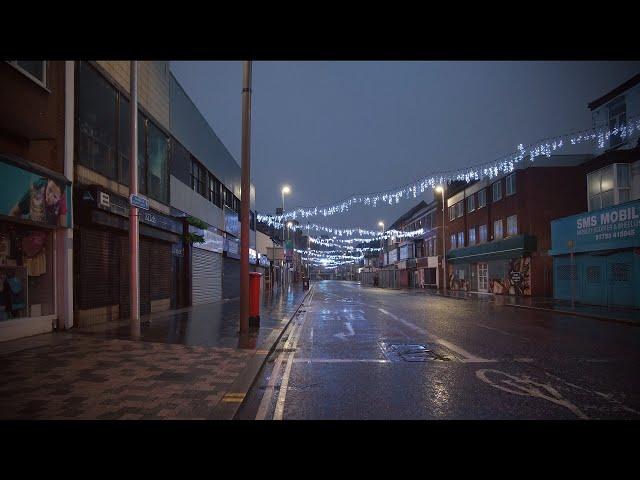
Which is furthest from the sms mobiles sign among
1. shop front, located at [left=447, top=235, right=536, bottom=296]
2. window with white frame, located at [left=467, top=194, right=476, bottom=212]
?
window with white frame, located at [left=467, top=194, right=476, bottom=212]

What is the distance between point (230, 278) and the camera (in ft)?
99.5

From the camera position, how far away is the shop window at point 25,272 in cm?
1020

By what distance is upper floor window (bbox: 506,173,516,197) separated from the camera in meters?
34.2

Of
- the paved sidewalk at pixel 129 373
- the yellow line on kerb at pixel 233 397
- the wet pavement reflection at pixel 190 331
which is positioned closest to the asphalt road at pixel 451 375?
the yellow line on kerb at pixel 233 397

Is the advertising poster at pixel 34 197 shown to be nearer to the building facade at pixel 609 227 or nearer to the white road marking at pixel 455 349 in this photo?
the white road marking at pixel 455 349

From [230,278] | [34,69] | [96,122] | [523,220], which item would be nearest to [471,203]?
[523,220]

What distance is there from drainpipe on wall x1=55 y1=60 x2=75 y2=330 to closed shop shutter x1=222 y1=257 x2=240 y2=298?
16673 millimetres

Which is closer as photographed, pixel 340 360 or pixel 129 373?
pixel 129 373

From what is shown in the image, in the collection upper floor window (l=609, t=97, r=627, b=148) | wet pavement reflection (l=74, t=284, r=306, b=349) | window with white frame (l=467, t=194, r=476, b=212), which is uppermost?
upper floor window (l=609, t=97, r=627, b=148)

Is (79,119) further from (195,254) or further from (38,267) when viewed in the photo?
(195,254)

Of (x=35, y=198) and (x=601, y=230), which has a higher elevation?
(x=35, y=198)

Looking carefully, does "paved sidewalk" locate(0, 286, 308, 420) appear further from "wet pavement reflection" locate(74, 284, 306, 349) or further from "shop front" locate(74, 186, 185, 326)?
"shop front" locate(74, 186, 185, 326)

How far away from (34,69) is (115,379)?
798 cm

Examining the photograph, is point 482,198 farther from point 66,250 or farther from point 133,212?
point 66,250
